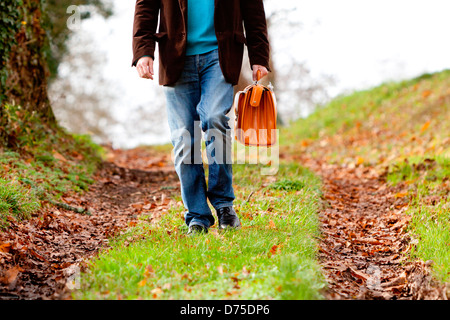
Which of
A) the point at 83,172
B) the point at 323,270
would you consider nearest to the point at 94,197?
the point at 83,172

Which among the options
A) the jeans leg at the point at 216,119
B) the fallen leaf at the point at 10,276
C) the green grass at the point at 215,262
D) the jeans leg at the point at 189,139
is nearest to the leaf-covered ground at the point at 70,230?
the fallen leaf at the point at 10,276

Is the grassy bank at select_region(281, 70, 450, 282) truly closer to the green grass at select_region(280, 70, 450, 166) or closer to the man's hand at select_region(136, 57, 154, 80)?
the green grass at select_region(280, 70, 450, 166)

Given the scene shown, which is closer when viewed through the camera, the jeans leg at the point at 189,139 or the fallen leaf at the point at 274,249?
the fallen leaf at the point at 274,249

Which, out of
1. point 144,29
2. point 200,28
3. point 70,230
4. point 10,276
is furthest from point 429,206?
point 10,276

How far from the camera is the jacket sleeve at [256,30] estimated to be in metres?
3.82

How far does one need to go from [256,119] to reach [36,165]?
3.24 m

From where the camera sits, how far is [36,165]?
5.77 meters

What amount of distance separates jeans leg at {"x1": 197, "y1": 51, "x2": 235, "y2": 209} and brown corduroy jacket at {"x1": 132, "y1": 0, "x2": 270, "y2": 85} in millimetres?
94

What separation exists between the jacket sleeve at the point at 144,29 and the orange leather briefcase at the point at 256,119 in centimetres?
81

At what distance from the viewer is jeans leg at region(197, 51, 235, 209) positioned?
11.6 ft

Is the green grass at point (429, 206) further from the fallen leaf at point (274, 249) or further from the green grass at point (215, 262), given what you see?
the fallen leaf at point (274, 249)

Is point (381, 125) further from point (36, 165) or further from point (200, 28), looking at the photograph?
point (200, 28)
